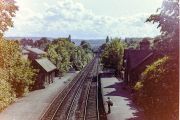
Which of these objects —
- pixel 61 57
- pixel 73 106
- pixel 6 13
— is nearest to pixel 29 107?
pixel 73 106

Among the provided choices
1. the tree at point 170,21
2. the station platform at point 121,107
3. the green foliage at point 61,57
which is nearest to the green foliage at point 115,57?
the green foliage at point 61,57

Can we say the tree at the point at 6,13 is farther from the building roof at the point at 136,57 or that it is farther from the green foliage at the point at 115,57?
the green foliage at the point at 115,57

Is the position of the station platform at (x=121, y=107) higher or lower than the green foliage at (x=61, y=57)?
lower

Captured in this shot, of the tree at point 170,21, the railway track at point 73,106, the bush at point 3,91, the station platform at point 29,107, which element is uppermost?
the tree at point 170,21

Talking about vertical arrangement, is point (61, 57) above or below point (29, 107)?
above

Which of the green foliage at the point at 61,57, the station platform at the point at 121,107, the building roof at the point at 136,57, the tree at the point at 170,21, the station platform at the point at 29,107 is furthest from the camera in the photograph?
the green foliage at the point at 61,57

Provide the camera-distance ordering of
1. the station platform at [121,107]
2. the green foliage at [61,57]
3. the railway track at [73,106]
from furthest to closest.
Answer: the green foliage at [61,57] < the railway track at [73,106] < the station platform at [121,107]

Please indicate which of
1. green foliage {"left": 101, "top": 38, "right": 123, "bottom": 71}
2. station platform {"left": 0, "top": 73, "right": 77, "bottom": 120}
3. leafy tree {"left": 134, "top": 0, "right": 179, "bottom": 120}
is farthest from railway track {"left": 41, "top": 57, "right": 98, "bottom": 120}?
green foliage {"left": 101, "top": 38, "right": 123, "bottom": 71}

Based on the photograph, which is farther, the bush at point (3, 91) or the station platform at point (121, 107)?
the station platform at point (121, 107)

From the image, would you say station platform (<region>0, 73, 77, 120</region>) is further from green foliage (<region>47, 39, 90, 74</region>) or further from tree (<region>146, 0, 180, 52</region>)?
green foliage (<region>47, 39, 90, 74</region>)

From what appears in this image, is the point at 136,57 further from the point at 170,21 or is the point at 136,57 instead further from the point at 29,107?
the point at 170,21

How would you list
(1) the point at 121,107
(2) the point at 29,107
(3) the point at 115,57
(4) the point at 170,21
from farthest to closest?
(3) the point at 115,57 < (2) the point at 29,107 < (1) the point at 121,107 < (4) the point at 170,21

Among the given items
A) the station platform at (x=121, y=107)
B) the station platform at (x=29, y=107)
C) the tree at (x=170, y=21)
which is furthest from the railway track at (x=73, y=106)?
the tree at (x=170, y=21)

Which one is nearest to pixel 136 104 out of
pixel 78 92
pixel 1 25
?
pixel 78 92
